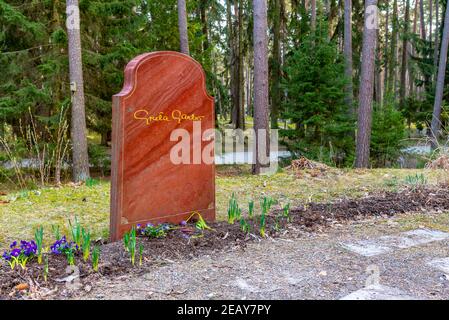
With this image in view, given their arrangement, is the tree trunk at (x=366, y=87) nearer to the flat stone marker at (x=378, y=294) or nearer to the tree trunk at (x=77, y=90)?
the tree trunk at (x=77, y=90)

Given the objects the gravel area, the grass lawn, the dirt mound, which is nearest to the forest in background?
the grass lawn

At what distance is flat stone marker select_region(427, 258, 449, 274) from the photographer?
2590mm

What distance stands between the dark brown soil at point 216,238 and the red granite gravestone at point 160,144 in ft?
Answer: 0.92

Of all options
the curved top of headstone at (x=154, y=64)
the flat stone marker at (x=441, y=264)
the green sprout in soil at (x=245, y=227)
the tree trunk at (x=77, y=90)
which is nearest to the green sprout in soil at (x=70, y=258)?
the curved top of headstone at (x=154, y=64)

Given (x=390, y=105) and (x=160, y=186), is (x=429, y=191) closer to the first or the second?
(x=160, y=186)

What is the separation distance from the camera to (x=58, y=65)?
8.02 m

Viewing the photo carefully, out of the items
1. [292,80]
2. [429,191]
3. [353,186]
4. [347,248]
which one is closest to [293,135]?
[292,80]

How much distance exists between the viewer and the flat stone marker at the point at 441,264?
2.59 metres

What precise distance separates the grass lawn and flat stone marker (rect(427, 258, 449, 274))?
1.14 meters

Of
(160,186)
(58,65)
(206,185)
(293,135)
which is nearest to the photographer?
→ (160,186)
